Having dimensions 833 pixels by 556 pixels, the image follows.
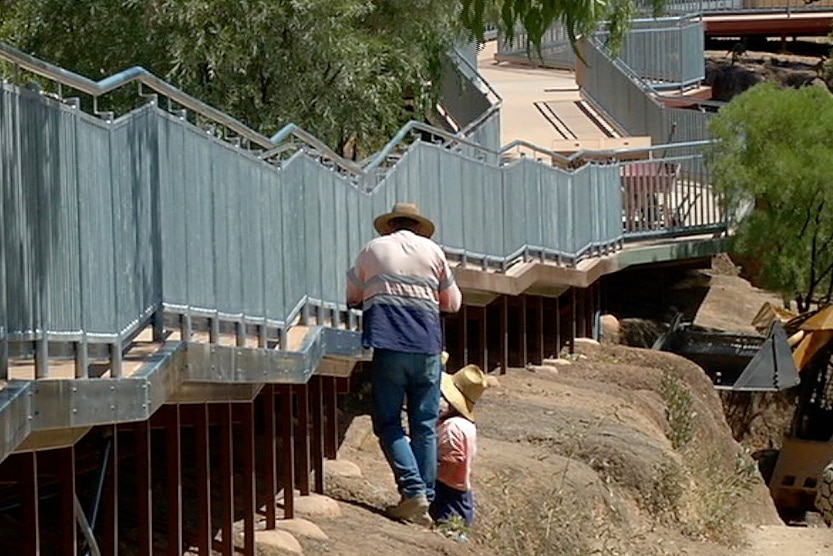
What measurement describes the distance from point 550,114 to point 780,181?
1601 centimetres

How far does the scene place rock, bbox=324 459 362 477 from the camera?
1350 centimetres

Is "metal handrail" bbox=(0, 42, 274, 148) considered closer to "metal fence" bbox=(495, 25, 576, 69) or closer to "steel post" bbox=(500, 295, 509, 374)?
"steel post" bbox=(500, 295, 509, 374)

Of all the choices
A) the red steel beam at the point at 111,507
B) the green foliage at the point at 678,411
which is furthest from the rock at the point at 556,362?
the red steel beam at the point at 111,507

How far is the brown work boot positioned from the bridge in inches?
24.1

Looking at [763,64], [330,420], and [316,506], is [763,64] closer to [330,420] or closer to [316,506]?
[330,420]

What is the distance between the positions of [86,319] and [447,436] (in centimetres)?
493

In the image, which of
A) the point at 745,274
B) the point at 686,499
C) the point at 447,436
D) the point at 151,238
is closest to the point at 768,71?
the point at 745,274

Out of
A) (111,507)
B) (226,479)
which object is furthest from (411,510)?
(111,507)

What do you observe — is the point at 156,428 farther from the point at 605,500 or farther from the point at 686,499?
the point at 686,499

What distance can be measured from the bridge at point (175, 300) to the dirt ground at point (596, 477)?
1.74ft

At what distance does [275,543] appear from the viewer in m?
11.5

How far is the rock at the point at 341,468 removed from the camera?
44.3 feet

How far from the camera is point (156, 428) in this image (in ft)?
34.9

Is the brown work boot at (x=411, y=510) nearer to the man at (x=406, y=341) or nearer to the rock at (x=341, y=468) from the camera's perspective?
the man at (x=406, y=341)
